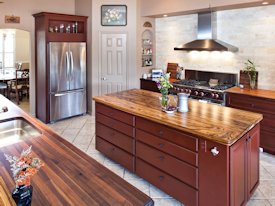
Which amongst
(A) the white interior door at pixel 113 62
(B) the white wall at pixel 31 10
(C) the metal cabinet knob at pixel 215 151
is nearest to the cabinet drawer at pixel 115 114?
(C) the metal cabinet knob at pixel 215 151

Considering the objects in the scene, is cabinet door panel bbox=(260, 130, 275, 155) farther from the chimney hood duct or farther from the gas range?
the chimney hood duct

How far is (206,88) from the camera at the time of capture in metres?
4.92

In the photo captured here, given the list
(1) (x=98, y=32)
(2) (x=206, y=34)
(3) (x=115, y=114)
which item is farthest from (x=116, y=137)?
(1) (x=98, y=32)

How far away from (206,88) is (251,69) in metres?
0.90

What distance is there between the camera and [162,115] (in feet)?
9.48

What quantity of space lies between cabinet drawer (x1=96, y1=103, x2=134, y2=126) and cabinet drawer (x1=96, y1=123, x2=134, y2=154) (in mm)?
214

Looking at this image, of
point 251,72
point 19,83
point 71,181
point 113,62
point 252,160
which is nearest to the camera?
point 71,181

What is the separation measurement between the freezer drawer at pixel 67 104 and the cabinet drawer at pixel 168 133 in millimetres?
3398

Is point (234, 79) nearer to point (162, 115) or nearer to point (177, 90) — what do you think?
point (177, 90)

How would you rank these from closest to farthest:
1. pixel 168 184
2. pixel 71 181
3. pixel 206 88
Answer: pixel 71 181
pixel 168 184
pixel 206 88

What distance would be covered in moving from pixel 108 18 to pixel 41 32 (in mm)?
1611

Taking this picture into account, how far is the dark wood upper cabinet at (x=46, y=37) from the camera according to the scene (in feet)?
18.6

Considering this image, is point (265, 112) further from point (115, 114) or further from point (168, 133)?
point (115, 114)

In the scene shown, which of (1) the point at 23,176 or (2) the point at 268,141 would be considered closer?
(1) the point at 23,176
